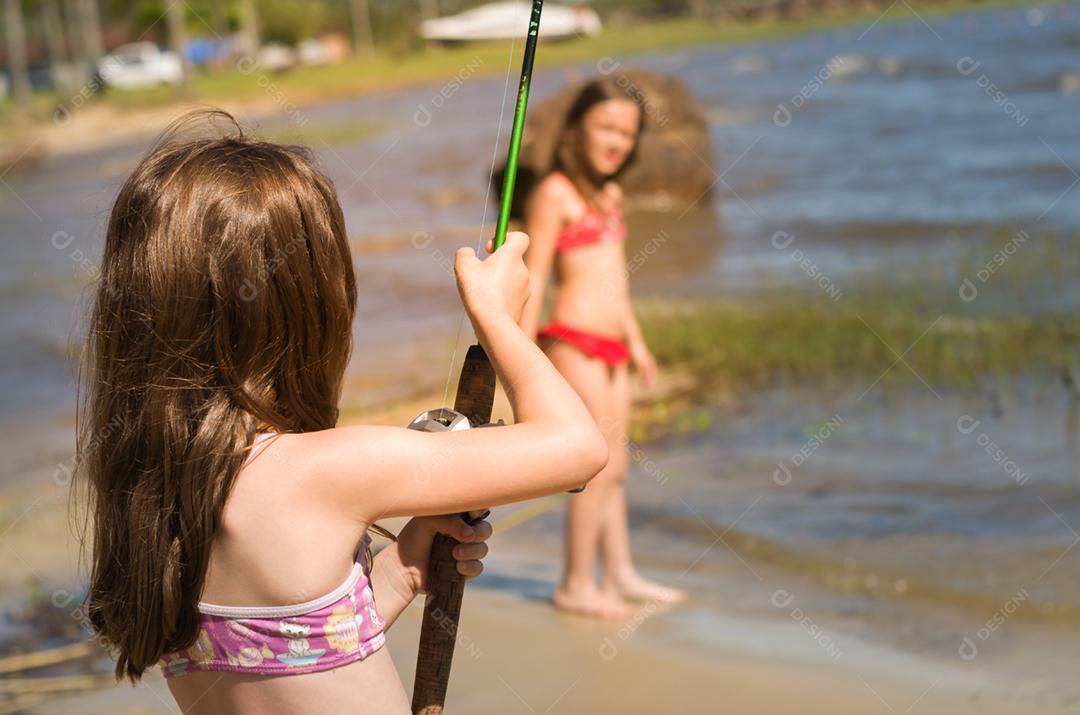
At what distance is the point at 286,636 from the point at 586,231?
2952mm

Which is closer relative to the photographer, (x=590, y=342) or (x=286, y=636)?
(x=286, y=636)

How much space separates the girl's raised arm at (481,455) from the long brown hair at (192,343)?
0.12 m

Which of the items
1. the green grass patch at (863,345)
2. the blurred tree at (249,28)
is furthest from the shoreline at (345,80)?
the green grass patch at (863,345)

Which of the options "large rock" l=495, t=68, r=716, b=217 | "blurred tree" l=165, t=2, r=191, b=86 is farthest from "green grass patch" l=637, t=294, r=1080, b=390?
"blurred tree" l=165, t=2, r=191, b=86

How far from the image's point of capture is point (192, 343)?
5.24ft

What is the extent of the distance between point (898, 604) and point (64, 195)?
786 inches

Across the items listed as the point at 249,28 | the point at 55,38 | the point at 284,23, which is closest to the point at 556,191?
the point at 249,28

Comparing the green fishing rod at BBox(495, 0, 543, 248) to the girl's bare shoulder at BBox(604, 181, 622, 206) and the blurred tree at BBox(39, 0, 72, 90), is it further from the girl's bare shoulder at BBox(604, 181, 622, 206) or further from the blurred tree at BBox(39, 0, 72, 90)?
the blurred tree at BBox(39, 0, 72, 90)

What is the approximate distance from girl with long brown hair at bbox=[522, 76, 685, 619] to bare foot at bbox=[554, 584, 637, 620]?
13 cm

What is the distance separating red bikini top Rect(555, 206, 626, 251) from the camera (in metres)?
4.39

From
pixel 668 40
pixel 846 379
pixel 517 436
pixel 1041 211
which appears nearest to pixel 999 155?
pixel 1041 211

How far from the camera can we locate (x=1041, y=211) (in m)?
11.6

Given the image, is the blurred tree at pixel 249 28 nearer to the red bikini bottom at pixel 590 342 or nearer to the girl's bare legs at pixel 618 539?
the red bikini bottom at pixel 590 342

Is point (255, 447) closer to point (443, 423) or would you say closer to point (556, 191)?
point (443, 423)
